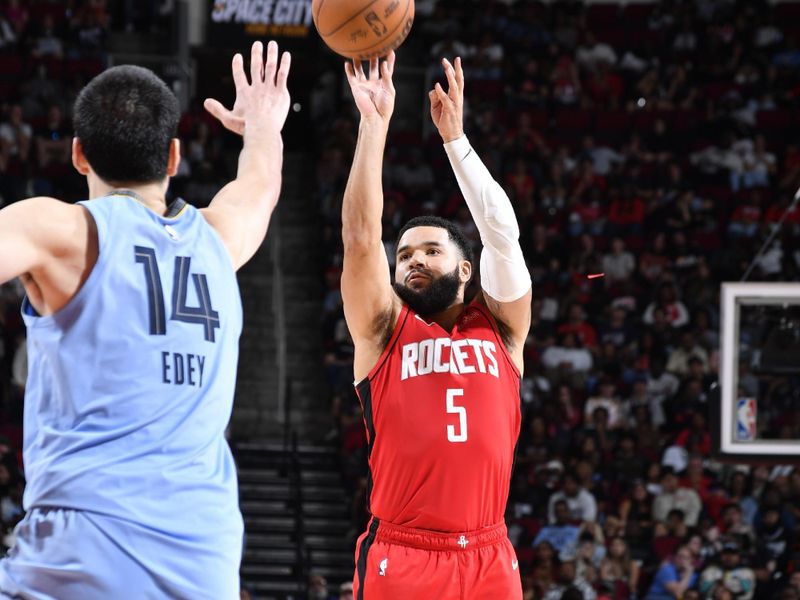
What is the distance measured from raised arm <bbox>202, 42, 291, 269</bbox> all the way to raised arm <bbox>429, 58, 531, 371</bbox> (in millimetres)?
1240

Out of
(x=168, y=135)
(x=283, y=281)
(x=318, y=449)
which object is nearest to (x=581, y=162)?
(x=283, y=281)

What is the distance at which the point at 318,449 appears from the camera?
13570 millimetres

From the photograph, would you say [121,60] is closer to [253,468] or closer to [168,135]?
[253,468]

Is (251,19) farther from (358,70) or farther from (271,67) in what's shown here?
(271,67)

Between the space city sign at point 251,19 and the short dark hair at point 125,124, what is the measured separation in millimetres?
14617

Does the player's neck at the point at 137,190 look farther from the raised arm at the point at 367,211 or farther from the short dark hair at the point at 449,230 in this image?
the short dark hair at the point at 449,230

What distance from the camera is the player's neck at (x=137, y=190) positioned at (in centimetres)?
284

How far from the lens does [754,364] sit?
9016 mm

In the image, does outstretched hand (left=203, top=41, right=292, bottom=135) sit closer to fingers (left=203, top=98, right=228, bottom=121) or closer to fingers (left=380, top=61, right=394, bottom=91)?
fingers (left=203, top=98, right=228, bottom=121)

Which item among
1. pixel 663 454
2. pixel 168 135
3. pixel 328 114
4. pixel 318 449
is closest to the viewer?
pixel 168 135

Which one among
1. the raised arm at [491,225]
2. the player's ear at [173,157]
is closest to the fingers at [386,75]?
the raised arm at [491,225]

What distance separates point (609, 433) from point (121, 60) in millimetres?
8926

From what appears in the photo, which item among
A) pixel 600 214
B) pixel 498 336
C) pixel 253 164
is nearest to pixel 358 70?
pixel 498 336

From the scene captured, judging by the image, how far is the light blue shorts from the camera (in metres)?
2.59
